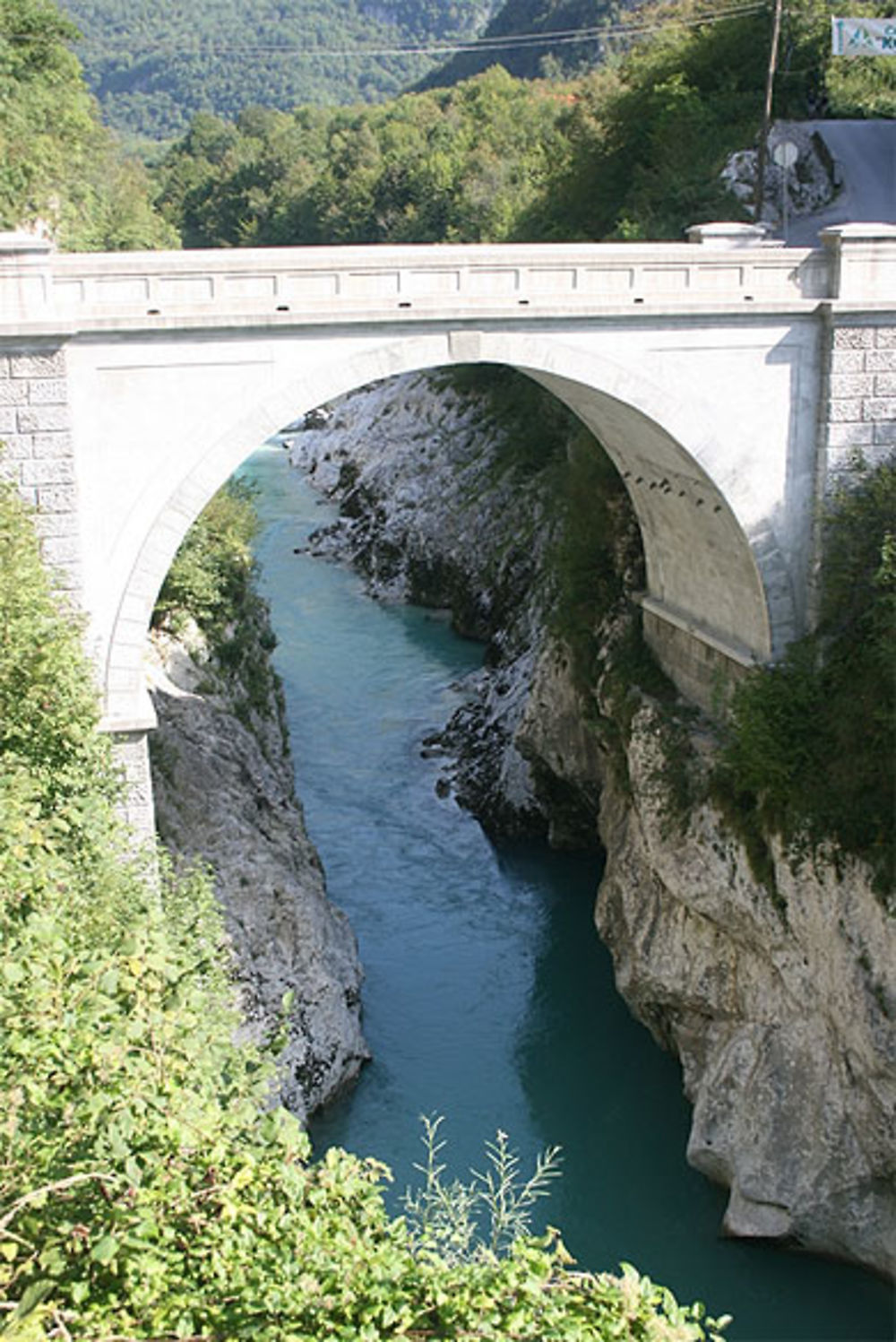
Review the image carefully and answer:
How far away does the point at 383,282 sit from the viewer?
13.4 meters

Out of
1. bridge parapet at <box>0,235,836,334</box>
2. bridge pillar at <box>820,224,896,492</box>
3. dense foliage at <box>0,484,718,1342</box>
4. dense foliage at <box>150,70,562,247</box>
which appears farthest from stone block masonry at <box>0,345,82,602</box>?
dense foliage at <box>150,70,562,247</box>

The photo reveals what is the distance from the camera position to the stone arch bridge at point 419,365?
12.6 m

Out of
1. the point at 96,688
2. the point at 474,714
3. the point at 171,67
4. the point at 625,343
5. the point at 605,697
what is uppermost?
the point at 171,67

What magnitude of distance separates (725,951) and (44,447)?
8.56m

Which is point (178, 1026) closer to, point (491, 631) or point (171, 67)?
point (491, 631)

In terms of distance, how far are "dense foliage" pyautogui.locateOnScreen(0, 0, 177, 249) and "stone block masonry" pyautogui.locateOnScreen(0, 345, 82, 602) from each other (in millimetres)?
17279

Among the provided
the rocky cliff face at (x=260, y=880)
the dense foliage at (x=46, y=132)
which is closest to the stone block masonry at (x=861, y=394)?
the rocky cliff face at (x=260, y=880)

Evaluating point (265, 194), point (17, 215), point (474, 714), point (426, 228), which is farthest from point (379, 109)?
point (474, 714)

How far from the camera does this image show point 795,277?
14492 mm

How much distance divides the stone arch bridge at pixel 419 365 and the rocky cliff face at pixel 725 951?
256 cm

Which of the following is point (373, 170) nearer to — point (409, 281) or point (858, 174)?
point (858, 174)

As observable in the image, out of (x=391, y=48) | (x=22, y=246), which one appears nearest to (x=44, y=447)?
(x=22, y=246)

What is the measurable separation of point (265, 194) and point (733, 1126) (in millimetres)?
65158

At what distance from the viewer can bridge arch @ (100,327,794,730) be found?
43.0 feet
